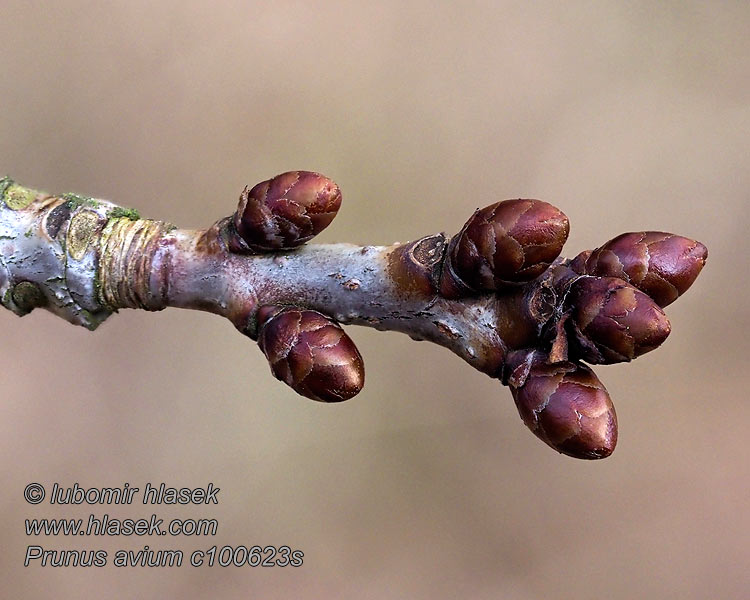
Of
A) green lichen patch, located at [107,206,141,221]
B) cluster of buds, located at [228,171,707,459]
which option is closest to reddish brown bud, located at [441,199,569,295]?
cluster of buds, located at [228,171,707,459]

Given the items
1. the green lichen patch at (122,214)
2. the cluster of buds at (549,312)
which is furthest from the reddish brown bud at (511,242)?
the green lichen patch at (122,214)

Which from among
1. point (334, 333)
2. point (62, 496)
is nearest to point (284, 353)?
point (334, 333)

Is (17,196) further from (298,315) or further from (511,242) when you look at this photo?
(511,242)

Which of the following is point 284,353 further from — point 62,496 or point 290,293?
point 62,496

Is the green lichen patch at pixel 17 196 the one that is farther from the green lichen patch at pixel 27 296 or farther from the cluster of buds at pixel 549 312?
the cluster of buds at pixel 549 312

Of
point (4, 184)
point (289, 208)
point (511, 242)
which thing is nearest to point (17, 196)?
point (4, 184)

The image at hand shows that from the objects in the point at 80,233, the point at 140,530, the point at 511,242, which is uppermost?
the point at 511,242

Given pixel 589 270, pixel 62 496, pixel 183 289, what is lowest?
pixel 62 496
